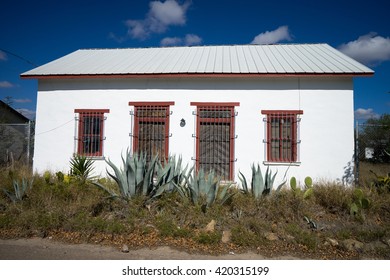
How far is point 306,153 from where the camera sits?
25.7ft

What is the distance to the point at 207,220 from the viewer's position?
15.4 ft

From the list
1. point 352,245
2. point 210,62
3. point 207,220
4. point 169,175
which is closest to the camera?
point 352,245

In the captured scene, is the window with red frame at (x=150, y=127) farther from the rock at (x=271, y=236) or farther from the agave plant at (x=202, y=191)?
the rock at (x=271, y=236)

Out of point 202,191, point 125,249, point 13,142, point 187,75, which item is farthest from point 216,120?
point 13,142

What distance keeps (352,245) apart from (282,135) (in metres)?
4.42

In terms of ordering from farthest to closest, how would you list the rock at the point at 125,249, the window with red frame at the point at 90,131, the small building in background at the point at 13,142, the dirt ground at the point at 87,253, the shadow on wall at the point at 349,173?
the small building in background at the point at 13,142, the window with red frame at the point at 90,131, the shadow on wall at the point at 349,173, the rock at the point at 125,249, the dirt ground at the point at 87,253

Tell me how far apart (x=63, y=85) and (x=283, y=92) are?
7538mm

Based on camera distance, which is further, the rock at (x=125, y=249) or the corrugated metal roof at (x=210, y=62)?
the corrugated metal roof at (x=210, y=62)

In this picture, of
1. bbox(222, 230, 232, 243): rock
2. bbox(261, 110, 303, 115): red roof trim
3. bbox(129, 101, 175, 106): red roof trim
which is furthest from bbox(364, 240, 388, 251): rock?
bbox(129, 101, 175, 106): red roof trim

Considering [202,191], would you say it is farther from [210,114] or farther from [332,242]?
[210,114]

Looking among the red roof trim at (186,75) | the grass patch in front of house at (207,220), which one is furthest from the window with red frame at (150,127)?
the grass patch in front of house at (207,220)

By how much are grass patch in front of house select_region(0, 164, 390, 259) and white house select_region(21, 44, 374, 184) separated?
7.17 ft

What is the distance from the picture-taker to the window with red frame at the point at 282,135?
26.0 ft

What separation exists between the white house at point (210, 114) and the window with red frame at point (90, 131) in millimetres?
34
